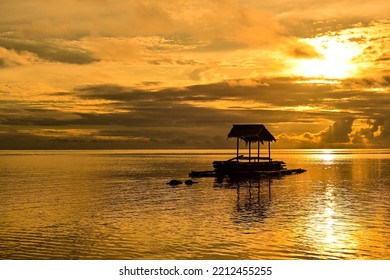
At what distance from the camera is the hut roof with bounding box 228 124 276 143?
6231 centimetres

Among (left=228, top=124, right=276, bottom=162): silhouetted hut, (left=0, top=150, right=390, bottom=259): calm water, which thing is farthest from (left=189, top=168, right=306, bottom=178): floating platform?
(left=0, top=150, right=390, bottom=259): calm water

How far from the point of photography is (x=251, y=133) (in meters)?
62.2

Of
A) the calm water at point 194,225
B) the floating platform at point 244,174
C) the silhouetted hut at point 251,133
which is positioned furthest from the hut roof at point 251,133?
the calm water at point 194,225

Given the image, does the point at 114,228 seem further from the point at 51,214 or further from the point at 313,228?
the point at 313,228

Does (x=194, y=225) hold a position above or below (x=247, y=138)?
below

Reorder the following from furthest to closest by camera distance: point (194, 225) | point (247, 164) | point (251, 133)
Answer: point (247, 164) → point (251, 133) → point (194, 225)

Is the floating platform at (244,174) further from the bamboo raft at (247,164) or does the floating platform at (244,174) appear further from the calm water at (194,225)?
the calm water at (194,225)

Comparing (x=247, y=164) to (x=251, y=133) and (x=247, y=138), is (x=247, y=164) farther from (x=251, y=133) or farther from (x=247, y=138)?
(x=251, y=133)

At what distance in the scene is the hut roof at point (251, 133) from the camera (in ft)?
204

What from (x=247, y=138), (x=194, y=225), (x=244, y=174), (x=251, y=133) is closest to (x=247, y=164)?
(x=244, y=174)

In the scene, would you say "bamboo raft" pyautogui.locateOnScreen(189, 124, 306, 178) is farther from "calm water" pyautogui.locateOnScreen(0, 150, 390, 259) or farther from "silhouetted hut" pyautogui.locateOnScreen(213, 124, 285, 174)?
"calm water" pyautogui.locateOnScreen(0, 150, 390, 259)

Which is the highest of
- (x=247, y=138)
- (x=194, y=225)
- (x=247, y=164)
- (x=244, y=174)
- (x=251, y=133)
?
(x=251, y=133)
